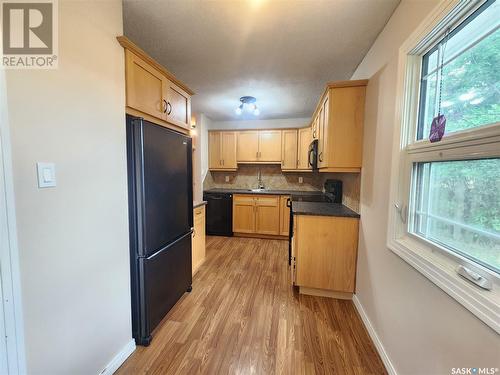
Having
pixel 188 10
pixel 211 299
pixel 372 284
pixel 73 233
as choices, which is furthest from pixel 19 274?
pixel 372 284

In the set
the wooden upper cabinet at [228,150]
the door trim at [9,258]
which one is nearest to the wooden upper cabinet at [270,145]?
→ the wooden upper cabinet at [228,150]

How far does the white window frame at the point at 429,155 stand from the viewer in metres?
0.78

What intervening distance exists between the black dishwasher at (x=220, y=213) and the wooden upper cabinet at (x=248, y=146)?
0.87 m

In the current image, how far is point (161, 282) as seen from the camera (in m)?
1.75

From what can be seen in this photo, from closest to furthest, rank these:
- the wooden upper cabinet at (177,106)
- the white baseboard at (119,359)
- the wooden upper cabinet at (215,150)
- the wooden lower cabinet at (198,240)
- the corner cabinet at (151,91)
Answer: the white baseboard at (119,359)
the corner cabinet at (151,91)
the wooden upper cabinet at (177,106)
the wooden lower cabinet at (198,240)
the wooden upper cabinet at (215,150)

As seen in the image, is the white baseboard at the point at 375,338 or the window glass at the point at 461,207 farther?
the white baseboard at the point at 375,338

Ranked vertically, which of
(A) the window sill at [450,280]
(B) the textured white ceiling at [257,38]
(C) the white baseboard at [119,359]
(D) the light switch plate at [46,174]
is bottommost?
(C) the white baseboard at [119,359]

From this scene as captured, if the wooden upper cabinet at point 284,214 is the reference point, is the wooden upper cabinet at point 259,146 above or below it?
above

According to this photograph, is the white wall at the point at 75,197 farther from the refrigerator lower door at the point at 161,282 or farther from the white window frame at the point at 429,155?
the white window frame at the point at 429,155

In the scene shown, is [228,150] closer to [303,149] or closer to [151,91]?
[303,149]

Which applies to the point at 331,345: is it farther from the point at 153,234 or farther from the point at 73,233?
the point at 73,233

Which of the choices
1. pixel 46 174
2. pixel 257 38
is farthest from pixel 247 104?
pixel 46 174

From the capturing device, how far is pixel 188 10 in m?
1.49

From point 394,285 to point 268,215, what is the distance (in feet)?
9.19
